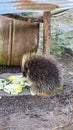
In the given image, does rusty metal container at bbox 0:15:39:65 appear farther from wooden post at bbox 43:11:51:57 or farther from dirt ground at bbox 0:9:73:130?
dirt ground at bbox 0:9:73:130

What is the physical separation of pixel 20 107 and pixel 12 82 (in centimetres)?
48

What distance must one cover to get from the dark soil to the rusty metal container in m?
0.70

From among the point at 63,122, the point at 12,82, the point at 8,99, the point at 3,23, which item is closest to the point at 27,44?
the point at 3,23

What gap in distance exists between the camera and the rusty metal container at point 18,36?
4.04 metres

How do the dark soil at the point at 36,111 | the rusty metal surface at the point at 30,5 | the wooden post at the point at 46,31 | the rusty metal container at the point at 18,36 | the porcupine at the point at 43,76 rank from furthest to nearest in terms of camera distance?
the rusty metal container at the point at 18,36 < the wooden post at the point at 46,31 < the porcupine at the point at 43,76 < the rusty metal surface at the point at 30,5 < the dark soil at the point at 36,111

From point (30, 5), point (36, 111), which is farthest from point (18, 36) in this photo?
point (36, 111)

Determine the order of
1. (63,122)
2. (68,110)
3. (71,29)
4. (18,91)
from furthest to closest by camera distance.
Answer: (71,29)
(18,91)
(68,110)
(63,122)

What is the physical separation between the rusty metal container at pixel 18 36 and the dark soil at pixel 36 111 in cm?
70

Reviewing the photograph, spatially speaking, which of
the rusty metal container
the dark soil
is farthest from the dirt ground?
the rusty metal container

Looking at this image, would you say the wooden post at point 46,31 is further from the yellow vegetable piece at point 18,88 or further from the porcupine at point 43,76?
the yellow vegetable piece at point 18,88

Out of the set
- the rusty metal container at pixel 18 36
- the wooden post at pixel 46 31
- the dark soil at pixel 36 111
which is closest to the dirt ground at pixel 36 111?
the dark soil at pixel 36 111

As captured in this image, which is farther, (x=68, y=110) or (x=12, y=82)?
(x=12, y=82)

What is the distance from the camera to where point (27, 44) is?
13.3ft

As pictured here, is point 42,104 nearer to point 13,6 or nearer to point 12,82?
point 12,82
